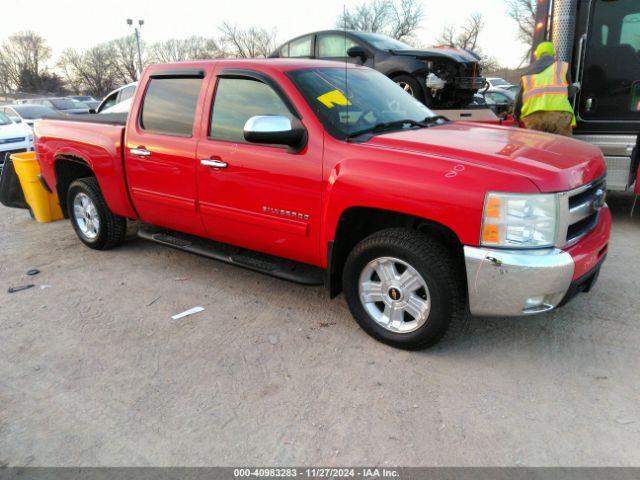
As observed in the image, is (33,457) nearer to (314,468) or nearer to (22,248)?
(314,468)

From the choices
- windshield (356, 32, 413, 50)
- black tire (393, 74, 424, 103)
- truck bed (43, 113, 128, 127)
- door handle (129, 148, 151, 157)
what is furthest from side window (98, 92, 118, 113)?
door handle (129, 148, 151, 157)

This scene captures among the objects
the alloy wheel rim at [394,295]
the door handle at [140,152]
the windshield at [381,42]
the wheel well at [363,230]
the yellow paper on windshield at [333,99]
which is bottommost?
the alloy wheel rim at [394,295]

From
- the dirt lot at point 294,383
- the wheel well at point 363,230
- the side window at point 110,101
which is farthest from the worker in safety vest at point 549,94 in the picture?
the side window at point 110,101

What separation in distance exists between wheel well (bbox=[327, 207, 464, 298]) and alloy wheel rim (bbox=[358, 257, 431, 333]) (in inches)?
9.3

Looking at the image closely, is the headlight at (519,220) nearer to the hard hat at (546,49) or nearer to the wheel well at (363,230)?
the wheel well at (363,230)

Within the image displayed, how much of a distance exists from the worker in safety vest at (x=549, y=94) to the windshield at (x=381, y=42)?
248cm

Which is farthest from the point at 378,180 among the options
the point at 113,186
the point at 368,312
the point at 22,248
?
the point at 22,248

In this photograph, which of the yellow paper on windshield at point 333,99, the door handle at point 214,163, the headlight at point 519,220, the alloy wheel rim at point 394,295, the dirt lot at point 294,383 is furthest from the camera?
the door handle at point 214,163

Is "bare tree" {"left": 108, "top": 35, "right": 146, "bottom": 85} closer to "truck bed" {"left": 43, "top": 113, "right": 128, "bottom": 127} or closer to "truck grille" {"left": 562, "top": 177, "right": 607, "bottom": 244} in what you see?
"truck bed" {"left": 43, "top": 113, "right": 128, "bottom": 127}

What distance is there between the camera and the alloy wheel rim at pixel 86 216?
540cm

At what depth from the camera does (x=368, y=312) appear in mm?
3457

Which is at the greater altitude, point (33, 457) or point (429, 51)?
point (429, 51)

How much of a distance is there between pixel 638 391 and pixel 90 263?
15.8 feet

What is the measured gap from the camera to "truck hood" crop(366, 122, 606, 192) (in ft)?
9.37
